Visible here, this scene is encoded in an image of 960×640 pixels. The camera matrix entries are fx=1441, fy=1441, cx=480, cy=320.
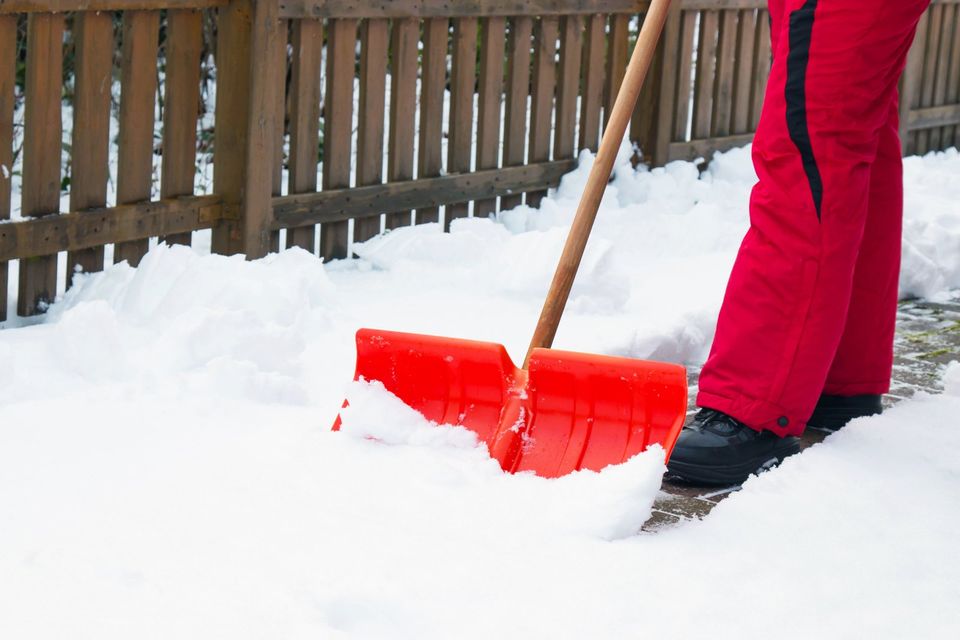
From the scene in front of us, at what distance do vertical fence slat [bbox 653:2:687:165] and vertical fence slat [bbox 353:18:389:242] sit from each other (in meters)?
1.88

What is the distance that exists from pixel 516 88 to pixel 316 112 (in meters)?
1.18

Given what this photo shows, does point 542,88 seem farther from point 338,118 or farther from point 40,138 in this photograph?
point 40,138

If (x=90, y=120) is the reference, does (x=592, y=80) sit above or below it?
above

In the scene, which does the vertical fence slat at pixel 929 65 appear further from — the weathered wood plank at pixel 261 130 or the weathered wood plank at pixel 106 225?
the weathered wood plank at pixel 106 225

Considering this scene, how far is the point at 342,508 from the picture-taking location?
103 inches

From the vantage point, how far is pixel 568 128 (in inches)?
254

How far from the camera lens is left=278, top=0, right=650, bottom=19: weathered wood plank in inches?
195

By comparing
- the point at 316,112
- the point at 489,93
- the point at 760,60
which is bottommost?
the point at 316,112

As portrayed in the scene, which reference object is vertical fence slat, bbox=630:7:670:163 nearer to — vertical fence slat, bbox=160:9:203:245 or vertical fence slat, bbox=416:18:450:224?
vertical fence slat, bbox=416:18:450:224

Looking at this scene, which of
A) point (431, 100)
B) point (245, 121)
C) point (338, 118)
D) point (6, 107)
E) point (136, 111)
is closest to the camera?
point (6, 107)

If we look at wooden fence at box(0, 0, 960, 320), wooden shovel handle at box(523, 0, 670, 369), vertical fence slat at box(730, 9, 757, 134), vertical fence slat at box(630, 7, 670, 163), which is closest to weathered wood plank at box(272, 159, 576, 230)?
wooden fence at box(0, 0, 960, 320)

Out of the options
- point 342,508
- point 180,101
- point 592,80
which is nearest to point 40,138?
point 180,101

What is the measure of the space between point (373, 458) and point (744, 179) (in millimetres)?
4704

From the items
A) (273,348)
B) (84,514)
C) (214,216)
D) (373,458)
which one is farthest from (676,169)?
(84,514)
